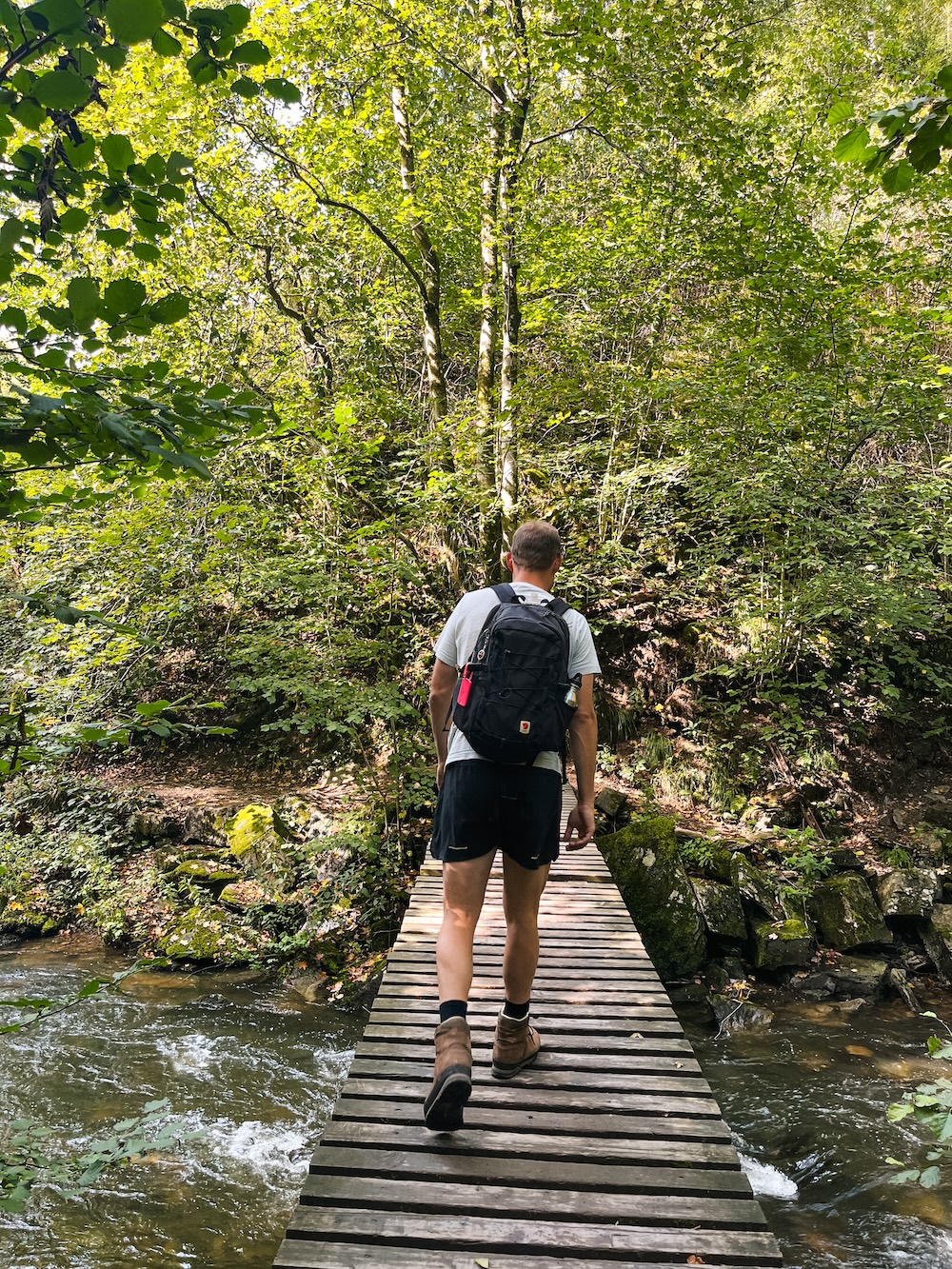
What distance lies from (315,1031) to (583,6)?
9.83 metres

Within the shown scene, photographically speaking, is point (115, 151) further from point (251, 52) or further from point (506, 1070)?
point (506, 1070)

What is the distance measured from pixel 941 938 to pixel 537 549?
270 inches

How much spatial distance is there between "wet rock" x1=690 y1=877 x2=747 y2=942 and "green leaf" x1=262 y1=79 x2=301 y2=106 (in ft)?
24.1

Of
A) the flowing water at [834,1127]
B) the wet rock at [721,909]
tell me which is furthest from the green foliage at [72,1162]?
the wet rock at [721,909]

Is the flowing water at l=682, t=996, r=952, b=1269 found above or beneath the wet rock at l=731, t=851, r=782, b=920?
beneath

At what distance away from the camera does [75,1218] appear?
167 inches

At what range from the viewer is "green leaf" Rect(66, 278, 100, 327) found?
5.23ft

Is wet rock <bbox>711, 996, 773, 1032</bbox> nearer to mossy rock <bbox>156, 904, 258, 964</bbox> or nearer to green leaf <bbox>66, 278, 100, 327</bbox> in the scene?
mossy rock <bbox>156, 904, 258, 964</bbox>

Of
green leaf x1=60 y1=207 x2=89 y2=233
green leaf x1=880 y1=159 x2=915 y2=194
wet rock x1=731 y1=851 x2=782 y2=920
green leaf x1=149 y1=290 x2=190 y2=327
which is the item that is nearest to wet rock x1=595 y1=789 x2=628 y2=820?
wet rock x1=731 y1=851 x2=782 y2=920

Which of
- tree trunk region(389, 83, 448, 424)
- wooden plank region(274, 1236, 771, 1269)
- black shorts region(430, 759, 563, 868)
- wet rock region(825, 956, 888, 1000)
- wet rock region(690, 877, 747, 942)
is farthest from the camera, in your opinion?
tree trunk region(389, 83, 448, 424)

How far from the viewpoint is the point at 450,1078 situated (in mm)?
2477

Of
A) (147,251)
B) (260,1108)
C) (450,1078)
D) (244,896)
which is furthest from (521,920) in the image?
(244,896)

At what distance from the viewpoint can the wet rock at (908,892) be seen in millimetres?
7629

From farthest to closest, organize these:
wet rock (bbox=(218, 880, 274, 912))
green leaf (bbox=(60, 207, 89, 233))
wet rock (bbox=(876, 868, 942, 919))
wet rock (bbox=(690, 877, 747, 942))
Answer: wet rock (bbox=(218, 880, 274, 912))
wet rock (bbox=(876, 868, 942, 919))
wet rock (bbox=(690, 877, 747, 942))
green leaf (bbox=(60, 207, 89, 233))
